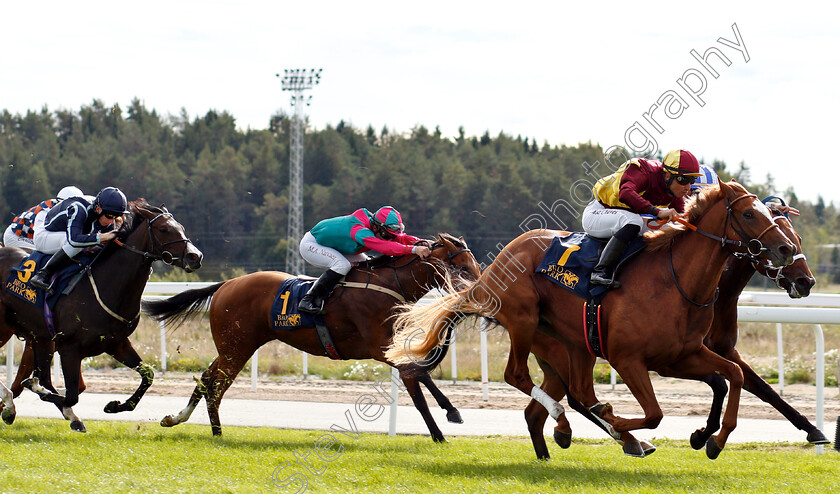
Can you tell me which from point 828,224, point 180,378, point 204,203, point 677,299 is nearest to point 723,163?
point 204,203

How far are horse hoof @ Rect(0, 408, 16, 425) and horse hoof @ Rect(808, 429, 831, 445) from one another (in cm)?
578

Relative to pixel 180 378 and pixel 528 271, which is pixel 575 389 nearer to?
pixel 528 271

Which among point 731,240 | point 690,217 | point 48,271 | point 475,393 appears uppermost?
point 690,217

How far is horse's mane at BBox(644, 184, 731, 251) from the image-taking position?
5379mm

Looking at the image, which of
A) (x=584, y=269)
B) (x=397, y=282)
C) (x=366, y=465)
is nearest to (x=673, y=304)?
(x=584, y=269)

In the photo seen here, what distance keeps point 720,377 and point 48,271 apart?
509 cm

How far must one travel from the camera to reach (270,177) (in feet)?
134

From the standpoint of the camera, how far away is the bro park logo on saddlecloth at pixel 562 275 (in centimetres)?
582

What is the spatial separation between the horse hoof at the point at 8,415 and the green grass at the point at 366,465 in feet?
0.28

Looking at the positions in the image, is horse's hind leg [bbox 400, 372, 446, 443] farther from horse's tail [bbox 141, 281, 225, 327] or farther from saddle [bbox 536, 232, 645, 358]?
horse's tail [bbox 141, 281, 225, 327]

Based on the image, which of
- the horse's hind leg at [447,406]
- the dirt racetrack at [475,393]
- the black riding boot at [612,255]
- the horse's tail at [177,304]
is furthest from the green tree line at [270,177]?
the black riding boot at [612,255]

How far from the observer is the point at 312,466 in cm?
536

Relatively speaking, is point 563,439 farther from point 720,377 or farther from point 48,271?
point 48,271

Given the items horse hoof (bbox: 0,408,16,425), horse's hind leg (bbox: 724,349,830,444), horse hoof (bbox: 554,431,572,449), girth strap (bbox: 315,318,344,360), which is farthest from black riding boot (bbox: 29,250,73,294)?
horse's hind leg (bbox: 724,349,830,444)
